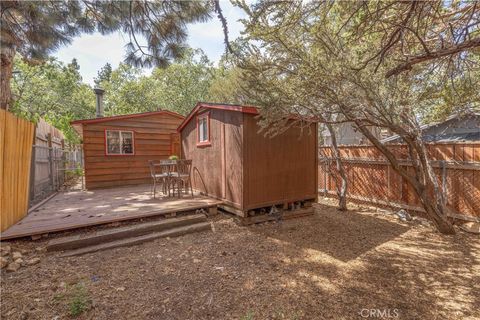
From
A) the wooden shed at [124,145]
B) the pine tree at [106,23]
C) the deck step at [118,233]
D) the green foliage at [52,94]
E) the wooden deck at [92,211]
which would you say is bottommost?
the deck step at [118,233]

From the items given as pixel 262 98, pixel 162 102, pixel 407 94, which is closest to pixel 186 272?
pixel 262 98

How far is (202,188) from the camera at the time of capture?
21.4ft

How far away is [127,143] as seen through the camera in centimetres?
870

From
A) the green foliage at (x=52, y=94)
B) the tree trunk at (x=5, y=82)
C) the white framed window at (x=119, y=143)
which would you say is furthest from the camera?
the green foliage at (x=52, y=94)

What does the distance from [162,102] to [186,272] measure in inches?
777

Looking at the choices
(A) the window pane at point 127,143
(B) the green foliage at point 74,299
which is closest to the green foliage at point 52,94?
(A) the window pane at point 127,143

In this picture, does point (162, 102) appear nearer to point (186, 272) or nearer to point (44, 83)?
point (44, 83)

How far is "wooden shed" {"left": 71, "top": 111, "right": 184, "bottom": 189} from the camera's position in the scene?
8016 millimetres

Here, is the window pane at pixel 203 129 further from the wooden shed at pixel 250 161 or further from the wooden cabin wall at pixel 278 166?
the wooden cabin wall at pixel 278 166

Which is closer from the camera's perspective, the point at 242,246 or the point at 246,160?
the point at 242,246

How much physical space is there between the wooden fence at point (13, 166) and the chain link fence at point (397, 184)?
6.90m

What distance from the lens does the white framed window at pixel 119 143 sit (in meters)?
8.32

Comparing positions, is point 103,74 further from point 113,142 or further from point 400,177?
point 400,177

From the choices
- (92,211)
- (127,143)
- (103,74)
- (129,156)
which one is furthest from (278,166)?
(103,74)
